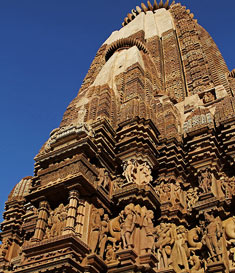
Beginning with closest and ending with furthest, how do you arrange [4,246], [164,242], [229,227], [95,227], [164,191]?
[95,227] → [229,227] → [164,242] → [164,191] → [4,246]

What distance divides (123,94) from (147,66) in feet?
8.57

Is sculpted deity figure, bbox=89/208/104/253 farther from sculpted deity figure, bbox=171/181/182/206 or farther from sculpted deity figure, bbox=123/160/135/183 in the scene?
sculpted deity figure, bbox=171/181/182/206

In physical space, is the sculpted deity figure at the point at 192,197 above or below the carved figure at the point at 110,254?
above

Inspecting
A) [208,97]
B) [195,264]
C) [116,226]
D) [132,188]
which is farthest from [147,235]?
[208,97]

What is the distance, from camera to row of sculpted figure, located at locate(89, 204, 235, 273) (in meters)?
9.54

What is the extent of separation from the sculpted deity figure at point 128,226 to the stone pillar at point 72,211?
136 cm

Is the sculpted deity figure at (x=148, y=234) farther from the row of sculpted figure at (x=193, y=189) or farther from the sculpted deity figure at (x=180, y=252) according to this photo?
the row of sculpted figure at (x=193, y=189)

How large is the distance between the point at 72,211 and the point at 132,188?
74.0 inches

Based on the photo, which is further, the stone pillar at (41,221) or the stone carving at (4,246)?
the stone carving at (4,246)

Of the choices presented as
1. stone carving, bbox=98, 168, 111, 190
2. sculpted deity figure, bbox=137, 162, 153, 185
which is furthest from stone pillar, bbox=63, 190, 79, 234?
sculpted deity figure, bbox=137, 162, 153, 185

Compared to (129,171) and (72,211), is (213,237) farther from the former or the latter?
(72,211)

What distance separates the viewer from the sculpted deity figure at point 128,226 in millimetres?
9356

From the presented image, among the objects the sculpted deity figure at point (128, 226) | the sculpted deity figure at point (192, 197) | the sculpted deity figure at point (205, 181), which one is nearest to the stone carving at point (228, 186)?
the sculpted deity figure at point (205, 181)

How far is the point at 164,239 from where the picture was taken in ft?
34.3
